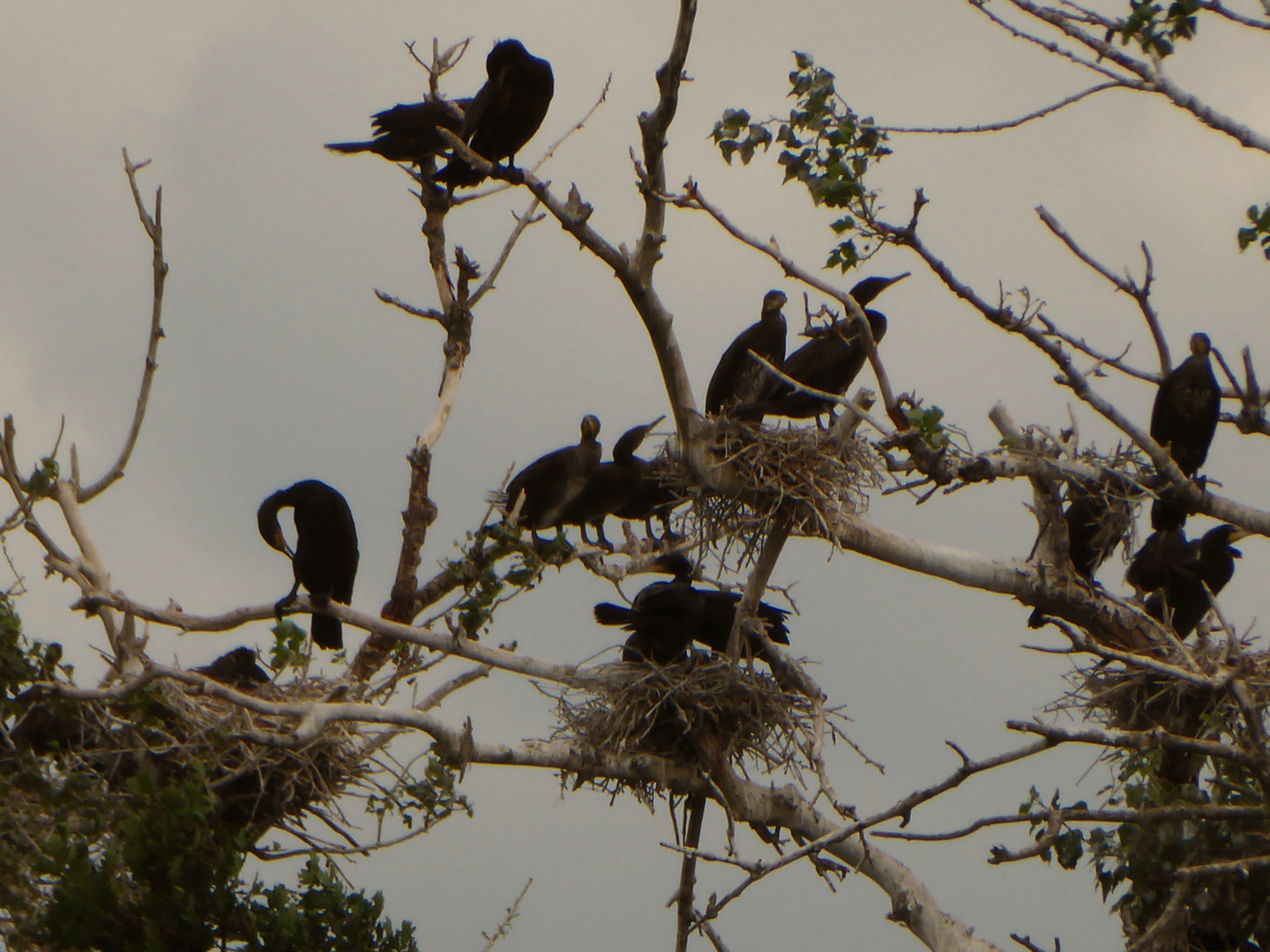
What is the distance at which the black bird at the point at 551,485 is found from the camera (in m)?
8.80

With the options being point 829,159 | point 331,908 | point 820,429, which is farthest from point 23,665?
point 829,159

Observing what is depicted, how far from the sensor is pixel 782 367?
325 inches

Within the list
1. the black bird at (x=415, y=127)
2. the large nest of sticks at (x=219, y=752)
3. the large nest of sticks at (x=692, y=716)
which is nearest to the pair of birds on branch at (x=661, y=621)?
the large nest of sticks at (x=692, y=716)

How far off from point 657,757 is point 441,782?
128 cm

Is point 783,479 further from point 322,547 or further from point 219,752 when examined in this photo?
point 219,752

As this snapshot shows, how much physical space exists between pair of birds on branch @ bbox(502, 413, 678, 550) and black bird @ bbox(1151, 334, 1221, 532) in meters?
3.15

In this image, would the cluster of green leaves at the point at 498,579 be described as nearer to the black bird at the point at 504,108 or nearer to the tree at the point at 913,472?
the tree at the point at 913,472

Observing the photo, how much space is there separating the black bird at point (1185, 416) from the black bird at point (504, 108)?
14.3ft

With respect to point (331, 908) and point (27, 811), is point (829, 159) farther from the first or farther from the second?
point (27, 811)

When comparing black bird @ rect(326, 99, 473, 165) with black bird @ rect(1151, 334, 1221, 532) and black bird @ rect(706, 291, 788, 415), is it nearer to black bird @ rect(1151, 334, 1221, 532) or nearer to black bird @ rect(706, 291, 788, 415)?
black bird @ rect(706, 291, 788, 415)

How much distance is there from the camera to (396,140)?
388 inches

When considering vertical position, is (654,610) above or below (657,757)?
above

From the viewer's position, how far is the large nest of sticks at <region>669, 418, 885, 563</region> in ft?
22.1

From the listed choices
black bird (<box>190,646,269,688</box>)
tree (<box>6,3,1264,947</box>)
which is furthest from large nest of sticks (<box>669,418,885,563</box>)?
black bird (<box>190,646,269,688</box>)
